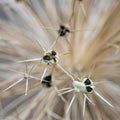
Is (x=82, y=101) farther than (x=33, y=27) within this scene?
No

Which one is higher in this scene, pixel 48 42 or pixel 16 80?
pixel 48 42

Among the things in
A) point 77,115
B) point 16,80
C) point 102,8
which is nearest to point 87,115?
point 77,115

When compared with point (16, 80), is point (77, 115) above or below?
below

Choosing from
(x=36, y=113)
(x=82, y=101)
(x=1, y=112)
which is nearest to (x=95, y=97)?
(x=82, y=101)

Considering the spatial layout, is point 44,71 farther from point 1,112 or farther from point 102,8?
point 102,8

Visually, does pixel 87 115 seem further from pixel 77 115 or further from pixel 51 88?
pixel 51 88

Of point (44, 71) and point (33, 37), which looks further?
point (33, 37)

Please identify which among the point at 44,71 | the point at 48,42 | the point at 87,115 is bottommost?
the point at 87,115

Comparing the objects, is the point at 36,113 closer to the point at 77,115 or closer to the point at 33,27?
the point at 77,115

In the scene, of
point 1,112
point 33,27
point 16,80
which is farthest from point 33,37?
point 1,112
